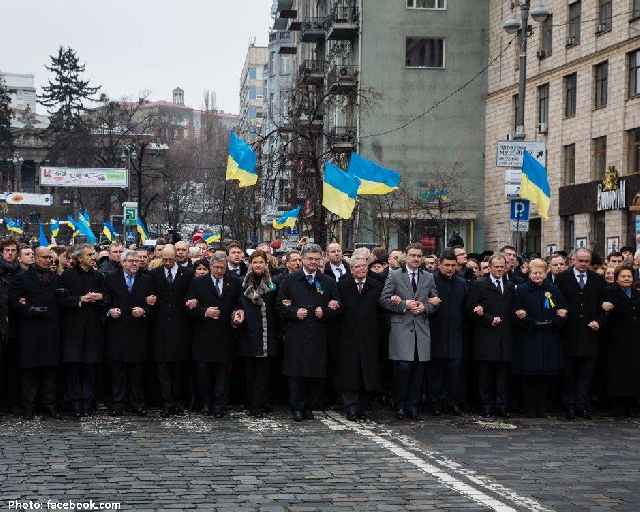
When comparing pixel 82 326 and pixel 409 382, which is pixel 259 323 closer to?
pixel 409 382

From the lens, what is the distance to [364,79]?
177ft

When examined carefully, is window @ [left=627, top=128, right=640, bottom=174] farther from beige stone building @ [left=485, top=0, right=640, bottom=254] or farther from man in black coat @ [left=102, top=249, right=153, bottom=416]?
man in black coat @ [left=102, top=249, right=153, bottom=416]

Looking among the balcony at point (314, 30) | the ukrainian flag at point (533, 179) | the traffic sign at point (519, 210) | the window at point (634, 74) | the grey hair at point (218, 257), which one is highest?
the balcony at point (314, 30)

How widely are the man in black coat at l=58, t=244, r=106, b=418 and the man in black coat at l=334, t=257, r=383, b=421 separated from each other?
3.02 m

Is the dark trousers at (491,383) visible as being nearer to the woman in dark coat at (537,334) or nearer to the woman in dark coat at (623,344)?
the woman in dark coat at (537,334)

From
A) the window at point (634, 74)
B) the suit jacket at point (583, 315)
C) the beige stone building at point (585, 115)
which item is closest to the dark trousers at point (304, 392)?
the suit jacket at point (583, 315)

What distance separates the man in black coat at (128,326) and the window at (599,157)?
2858cm

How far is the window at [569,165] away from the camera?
43.2 metres

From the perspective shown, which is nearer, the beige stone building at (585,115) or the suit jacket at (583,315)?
the suit jacket at (583,315)

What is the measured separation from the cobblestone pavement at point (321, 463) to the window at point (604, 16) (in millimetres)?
28117

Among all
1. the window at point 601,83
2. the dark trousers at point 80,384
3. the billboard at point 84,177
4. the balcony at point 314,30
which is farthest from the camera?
the balcony at point 314,30

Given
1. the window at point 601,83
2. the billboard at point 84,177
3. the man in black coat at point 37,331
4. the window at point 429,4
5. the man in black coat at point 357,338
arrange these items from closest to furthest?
the man in black coat at point 37,331, the man in black coat at point 357,338, the window at point 601,83, the window at point 429,4, the billboard at point 84,177

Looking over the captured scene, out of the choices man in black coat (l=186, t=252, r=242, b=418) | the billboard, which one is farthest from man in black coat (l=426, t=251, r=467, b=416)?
the billboard

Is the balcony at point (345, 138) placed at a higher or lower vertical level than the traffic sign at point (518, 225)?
higher
